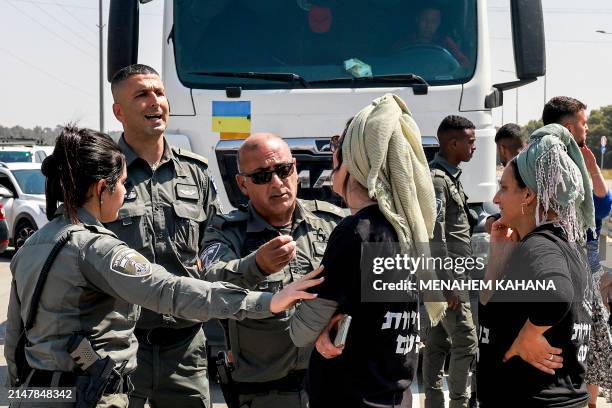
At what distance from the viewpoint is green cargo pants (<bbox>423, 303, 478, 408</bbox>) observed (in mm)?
4902

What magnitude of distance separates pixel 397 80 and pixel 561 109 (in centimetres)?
121

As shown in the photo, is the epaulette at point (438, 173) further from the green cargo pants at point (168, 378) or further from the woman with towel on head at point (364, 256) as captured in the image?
the woman with towel on head at point (364, 256)

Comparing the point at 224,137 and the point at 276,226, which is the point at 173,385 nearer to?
the point at 276,226

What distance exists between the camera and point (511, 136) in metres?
5.50

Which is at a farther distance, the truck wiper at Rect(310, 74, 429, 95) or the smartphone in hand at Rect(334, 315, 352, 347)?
the truck wiper at Rect(310, 74, 429, 95)

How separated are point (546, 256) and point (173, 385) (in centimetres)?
169

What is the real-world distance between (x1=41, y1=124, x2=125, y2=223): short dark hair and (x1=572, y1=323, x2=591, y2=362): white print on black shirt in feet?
5.36

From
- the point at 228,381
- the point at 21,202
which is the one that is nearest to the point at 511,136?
the point at 228,381

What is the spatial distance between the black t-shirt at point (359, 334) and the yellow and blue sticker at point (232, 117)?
10.6 feet

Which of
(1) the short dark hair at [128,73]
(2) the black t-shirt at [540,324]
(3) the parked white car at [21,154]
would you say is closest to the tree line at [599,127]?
(3) the parked white car at [21,154]

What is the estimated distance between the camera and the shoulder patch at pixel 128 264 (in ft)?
8.08

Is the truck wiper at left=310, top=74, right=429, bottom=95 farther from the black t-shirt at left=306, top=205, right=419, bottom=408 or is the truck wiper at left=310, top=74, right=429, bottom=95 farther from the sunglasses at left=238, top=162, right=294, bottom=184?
the black t-shirt at left=306, top=205, right=419, bottom=408

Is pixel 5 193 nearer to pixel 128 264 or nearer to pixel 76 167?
pixel 76 167

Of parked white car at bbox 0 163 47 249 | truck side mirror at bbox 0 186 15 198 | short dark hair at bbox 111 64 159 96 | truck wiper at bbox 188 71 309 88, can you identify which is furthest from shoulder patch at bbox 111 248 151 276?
truck side mirror at bbox 0 186 15 198
